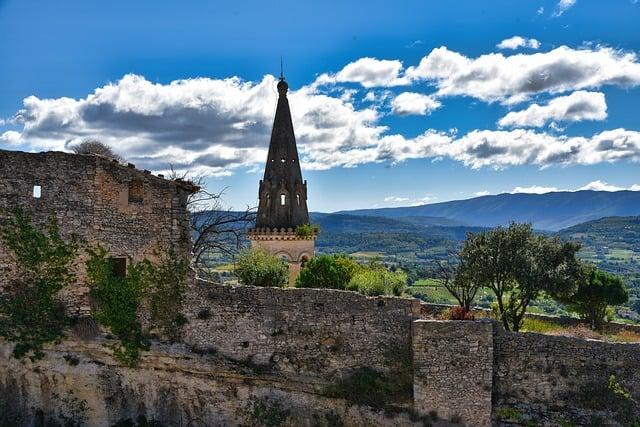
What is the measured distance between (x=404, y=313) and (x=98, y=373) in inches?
457

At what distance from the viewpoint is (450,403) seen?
19.1 metres

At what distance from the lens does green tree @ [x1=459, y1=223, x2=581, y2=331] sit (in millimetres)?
22805

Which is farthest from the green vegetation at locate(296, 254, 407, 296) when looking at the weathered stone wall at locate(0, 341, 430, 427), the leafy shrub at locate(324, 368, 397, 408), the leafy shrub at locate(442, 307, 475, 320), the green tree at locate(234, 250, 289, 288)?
the weathered stone wall at locate(0, 341, 430, 427)

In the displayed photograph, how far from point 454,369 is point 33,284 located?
15.4 meters

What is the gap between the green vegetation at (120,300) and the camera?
68.4ft

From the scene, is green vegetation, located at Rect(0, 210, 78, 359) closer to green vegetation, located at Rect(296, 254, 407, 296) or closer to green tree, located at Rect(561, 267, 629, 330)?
green vegetation, located at Rect(296, 254, 407, 296)

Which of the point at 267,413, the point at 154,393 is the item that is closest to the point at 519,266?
the point at 267,413

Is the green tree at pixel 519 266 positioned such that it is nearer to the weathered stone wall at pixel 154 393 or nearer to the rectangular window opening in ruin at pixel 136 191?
the weathered stone wall at pixel 154 393

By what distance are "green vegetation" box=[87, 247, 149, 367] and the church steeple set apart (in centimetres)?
1781

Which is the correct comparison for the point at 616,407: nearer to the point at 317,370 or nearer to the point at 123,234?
the point at 317,370

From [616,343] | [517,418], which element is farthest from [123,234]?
[616,343]

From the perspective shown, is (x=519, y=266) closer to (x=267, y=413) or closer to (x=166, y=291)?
(x=267, y=413)

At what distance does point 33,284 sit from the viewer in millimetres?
20328

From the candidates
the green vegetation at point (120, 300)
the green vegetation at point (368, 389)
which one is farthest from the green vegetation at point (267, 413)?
the green vegetation at point (120, 300)
